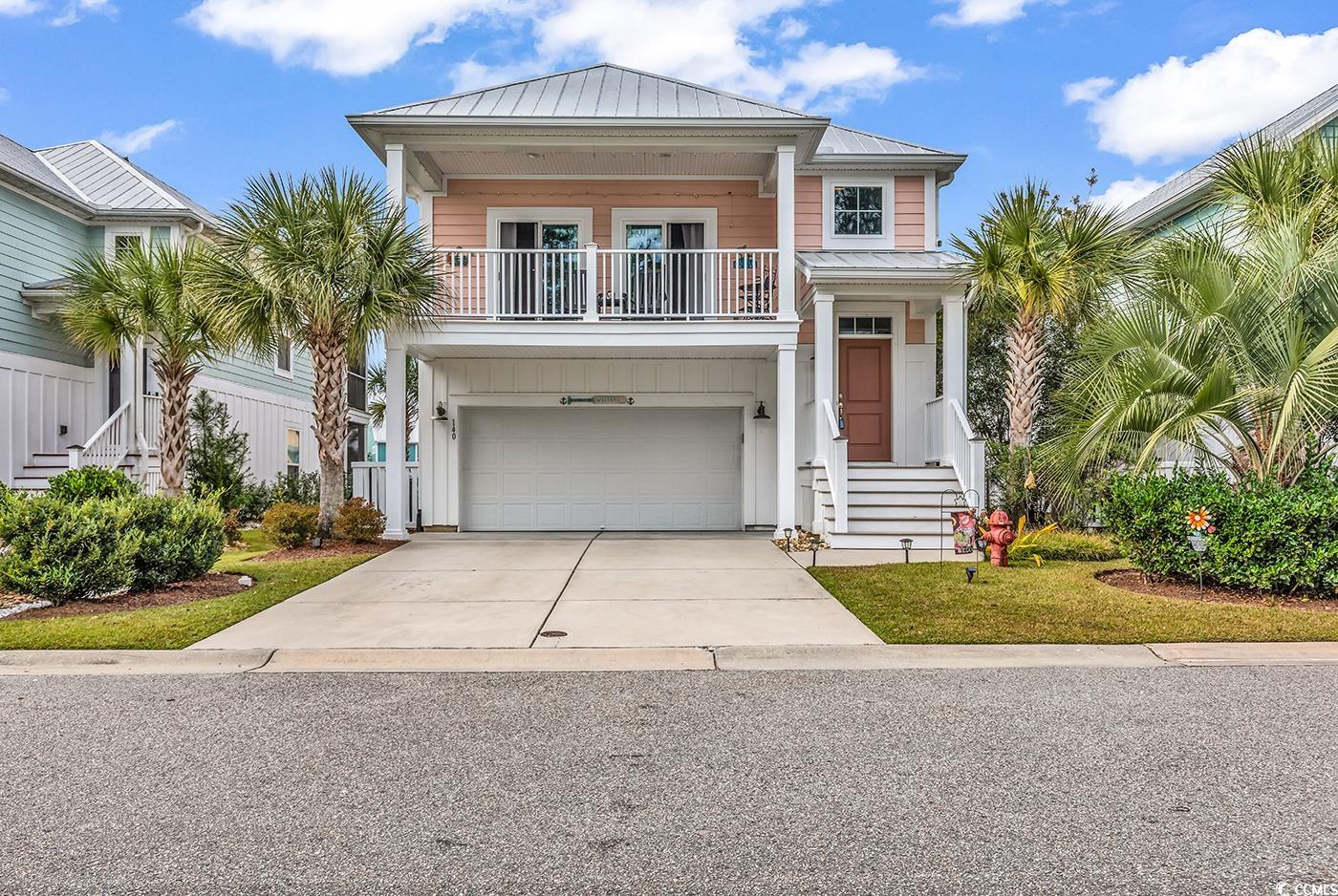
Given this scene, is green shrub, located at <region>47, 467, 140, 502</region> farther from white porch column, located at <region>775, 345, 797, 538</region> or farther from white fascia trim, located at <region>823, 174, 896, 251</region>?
white fascia trim, located at <region>823, 174, 896, 251</region>

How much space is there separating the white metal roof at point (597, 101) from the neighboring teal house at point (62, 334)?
4.88 m

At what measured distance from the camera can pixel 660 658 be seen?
226 inches

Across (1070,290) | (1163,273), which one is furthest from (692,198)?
(1163,273)

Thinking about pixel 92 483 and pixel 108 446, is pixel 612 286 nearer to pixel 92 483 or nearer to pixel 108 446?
pixel 92 483

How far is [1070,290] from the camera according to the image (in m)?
11.2

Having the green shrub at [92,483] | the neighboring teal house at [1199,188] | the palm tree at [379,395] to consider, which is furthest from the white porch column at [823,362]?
the palm tree at [379,395]

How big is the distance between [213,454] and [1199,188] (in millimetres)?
16294

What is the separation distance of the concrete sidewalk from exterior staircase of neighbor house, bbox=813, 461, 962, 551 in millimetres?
4700

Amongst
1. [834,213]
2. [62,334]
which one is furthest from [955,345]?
[62,334]

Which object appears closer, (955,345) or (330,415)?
(330,415)

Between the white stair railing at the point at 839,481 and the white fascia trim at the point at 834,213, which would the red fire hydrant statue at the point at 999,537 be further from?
the white fascia trim at the point at 834,213

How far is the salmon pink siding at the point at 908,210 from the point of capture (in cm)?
1473

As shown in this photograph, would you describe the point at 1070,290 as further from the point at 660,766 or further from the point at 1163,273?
the point at 660,766

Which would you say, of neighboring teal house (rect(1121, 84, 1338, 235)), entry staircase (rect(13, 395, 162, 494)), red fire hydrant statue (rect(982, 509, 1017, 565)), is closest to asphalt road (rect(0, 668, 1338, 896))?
red fire hydrant statue (rect(982, 509, 1017, 565))
